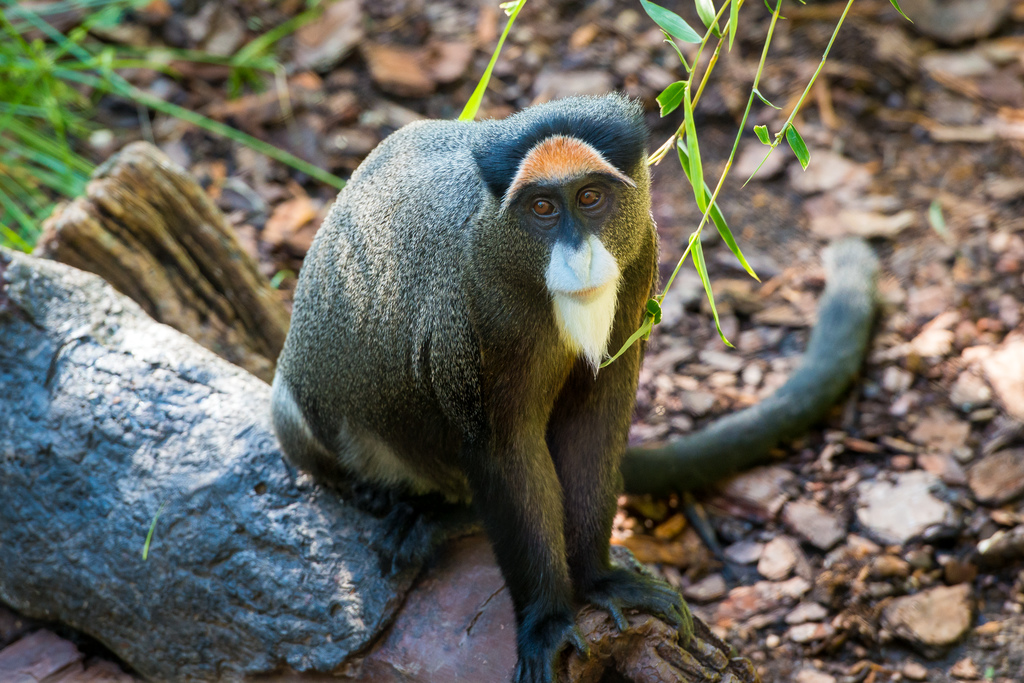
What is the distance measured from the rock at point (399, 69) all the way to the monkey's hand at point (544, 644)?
16.2ft

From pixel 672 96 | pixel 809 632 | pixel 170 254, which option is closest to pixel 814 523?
pixel 809 632

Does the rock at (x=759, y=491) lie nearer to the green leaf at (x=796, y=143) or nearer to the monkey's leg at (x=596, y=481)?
the monkey's leg at (x=596, y=481)

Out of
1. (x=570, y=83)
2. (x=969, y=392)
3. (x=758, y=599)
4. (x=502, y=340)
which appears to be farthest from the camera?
(x=570, y=83)

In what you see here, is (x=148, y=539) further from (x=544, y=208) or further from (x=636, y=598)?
(x=544, y=208)

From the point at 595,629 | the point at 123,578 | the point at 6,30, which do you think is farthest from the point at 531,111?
the point at 6,30

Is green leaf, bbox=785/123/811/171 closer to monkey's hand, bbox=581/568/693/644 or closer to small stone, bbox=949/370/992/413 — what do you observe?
monkey's hand, bbox=581/568/693/644

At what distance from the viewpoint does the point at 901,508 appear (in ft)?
14.8

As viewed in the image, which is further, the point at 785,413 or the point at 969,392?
the point at 969,392

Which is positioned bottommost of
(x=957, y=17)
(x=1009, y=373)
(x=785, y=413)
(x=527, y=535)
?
(x=785, y=413)

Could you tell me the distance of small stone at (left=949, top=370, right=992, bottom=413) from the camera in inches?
194

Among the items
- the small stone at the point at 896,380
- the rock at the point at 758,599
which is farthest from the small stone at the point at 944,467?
the rock at the point at 758,599

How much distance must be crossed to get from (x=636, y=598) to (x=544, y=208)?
60.6 inches

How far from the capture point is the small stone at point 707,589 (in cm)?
447

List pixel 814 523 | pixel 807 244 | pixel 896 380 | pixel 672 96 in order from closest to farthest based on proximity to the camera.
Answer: pixel 672 96 → pixel 814 523 → pixel 896 380 → pixel 807 244
